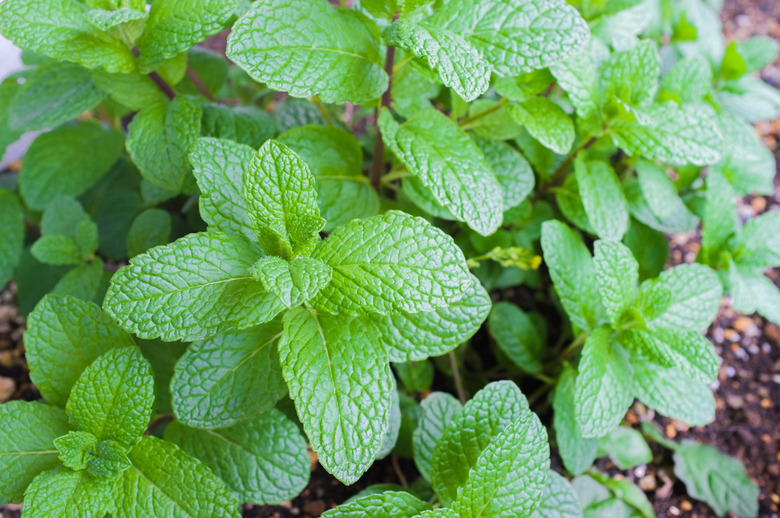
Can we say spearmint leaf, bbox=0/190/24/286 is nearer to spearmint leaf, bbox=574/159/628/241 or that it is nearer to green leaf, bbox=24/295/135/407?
green leaf, bbox=24/295/135/407

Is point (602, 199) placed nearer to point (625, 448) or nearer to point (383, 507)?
point (625, 448)

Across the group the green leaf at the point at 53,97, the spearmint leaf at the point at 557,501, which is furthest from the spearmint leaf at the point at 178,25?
the spearmint leaf at the point at 557,501

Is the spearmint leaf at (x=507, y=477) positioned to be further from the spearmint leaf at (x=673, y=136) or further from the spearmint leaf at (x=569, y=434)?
the spearmint leaf at (x=673, y=136)

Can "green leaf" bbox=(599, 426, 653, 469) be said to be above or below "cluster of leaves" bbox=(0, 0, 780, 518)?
below

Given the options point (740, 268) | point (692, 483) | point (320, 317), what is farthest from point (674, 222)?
point (320, 317)

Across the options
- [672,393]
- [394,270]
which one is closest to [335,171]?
[394,270]

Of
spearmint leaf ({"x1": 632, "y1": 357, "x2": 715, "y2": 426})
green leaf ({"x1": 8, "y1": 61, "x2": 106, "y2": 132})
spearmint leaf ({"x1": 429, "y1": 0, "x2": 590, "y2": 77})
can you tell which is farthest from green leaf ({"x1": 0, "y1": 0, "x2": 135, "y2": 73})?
spearmint leaf ({"x1": 632, "y1": 357, "x2": 715, "y2": 426})

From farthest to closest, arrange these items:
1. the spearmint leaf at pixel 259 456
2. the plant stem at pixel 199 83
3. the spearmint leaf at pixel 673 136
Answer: the plant stem at pixel 199 83 → the spearmint leaf at pixel 673 136 → the spearmint leaf at pixel 259 456
